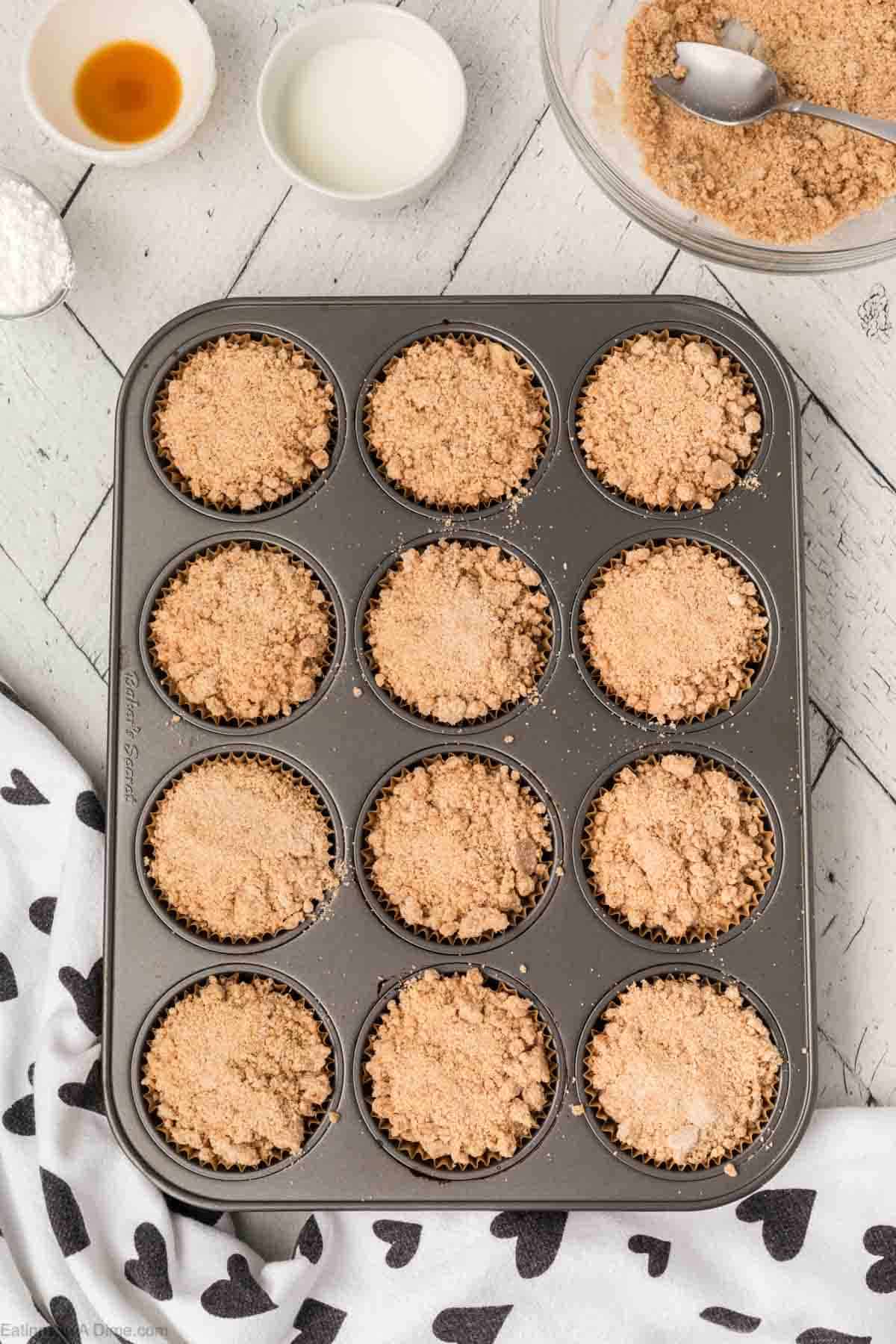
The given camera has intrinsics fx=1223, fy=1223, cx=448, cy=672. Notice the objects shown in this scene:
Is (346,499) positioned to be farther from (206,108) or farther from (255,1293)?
(255,1293)

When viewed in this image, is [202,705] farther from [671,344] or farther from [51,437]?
[671,344]

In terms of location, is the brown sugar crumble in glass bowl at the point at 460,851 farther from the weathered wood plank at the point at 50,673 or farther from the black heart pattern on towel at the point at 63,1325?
the black heart pattern on towel at the point at 63,1325

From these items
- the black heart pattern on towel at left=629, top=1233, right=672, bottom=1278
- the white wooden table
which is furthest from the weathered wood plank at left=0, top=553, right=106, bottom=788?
the black heart pattern on towel at left=629, top=1233, right=672, bottom=1278

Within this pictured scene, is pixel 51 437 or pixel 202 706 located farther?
pixel 51 437

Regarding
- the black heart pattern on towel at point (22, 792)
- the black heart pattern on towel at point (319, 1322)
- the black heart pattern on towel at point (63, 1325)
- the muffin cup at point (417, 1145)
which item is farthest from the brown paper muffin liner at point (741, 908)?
the black heart pattern on towel at point (63, 1325)

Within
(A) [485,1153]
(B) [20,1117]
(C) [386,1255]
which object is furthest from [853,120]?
(B) [20,1117]

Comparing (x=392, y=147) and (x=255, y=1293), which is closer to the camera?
(x=255, y=1293)

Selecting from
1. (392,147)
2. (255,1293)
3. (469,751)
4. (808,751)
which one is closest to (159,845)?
(469,751)
